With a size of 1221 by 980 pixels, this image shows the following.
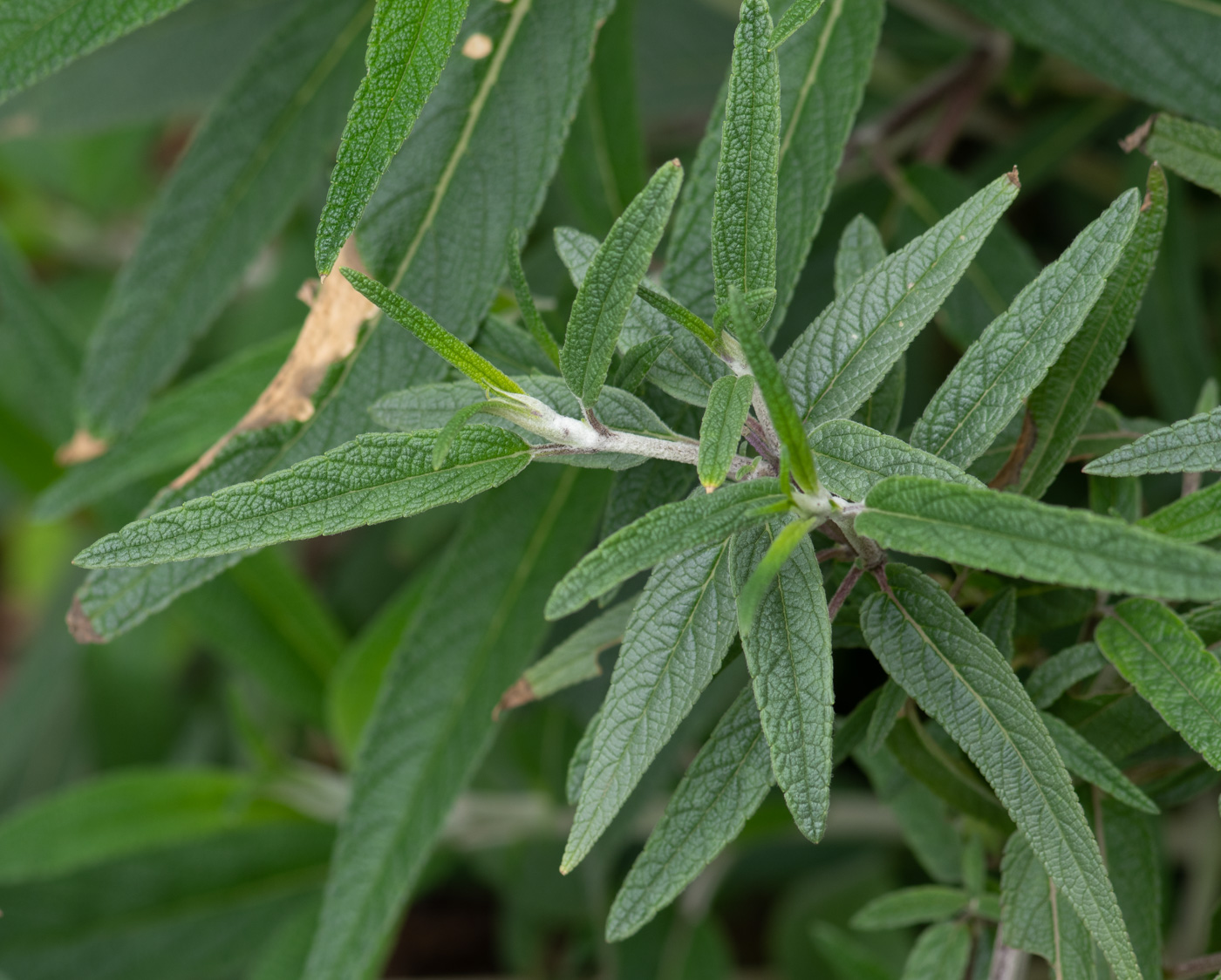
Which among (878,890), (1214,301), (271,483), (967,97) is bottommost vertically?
(878,890)

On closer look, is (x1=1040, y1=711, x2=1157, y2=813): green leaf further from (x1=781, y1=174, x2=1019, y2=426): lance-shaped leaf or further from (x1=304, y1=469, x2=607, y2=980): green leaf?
(x1=304, y1=469, x2=607, y2=980): green leaf

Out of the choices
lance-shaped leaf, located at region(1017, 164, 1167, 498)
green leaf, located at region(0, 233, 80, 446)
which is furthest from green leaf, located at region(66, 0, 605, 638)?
green leaf, located at region(0, 233, 80, 446)

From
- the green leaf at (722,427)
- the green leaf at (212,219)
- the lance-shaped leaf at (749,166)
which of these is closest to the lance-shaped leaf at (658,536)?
the green leaf at (722,427)

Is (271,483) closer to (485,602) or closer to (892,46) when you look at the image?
(485,602)

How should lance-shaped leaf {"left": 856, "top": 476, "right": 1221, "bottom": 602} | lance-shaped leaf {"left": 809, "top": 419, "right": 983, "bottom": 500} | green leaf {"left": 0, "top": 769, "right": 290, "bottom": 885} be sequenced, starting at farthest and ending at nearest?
green leaf {"left": 0, "top": 769, "right": 290, "bottom": 885}
lance-shaped leaf {"left": 809, "top": 419, "right": 983, "bottom": 500}
lance-shaped leaf {"left": 856, "top": 476, "right": 1221, "bottom": 602}

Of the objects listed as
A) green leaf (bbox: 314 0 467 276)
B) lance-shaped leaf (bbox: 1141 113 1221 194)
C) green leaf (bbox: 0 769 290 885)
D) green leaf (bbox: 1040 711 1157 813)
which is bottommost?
green leaf (bbox: 0 769 290 885)

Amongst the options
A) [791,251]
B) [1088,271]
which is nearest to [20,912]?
[791,251]

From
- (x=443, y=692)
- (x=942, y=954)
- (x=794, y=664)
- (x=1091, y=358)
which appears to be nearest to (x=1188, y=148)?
(x=1091, y=358)

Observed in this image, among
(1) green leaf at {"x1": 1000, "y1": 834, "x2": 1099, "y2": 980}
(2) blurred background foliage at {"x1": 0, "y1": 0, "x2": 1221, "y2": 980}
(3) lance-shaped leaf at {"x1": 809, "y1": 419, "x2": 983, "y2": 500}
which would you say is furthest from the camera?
(2) blurred background foliage at {"x1": 0, "y1": 0, "x2": 1221, "y2": 980}
